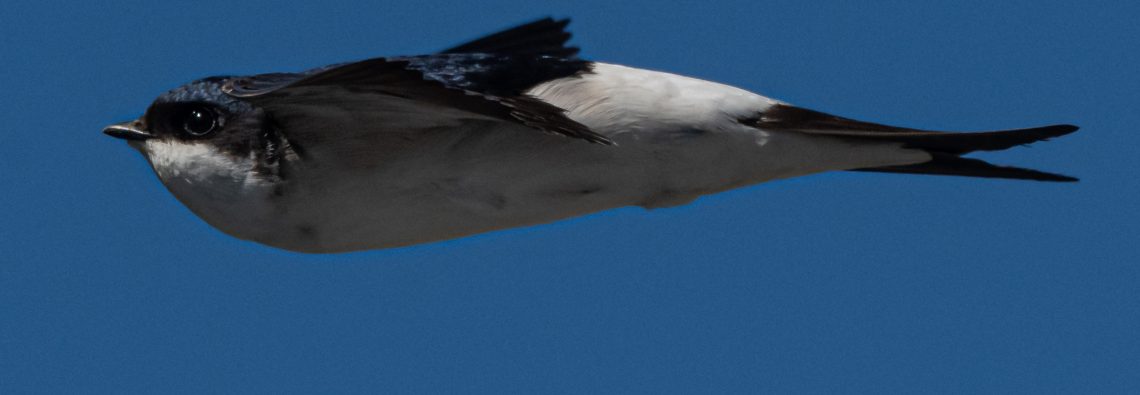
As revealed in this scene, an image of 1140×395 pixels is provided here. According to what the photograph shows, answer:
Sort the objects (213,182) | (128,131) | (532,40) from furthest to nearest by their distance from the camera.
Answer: (532,40), (128,131), (213,182)

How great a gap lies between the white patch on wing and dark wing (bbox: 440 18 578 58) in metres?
0.52

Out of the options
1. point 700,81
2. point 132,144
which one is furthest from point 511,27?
point 132,144

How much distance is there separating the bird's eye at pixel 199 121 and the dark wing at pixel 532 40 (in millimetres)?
651

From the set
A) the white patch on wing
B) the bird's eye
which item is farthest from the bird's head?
the white patch on wing

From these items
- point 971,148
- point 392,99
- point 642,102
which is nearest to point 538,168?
point 642,102

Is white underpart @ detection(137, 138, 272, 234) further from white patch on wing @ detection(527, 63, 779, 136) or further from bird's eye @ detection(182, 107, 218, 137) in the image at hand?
white patch on wing @ detection(527, 63, 779, 136)

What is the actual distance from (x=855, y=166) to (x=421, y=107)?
90 centimetres

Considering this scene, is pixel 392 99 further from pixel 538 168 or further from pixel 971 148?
pixel 971 148

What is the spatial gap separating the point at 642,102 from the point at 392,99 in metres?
0.49

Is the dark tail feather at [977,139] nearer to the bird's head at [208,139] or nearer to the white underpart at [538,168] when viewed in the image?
the white underpart at [538,168]

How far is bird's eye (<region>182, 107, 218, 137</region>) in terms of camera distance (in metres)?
3.31

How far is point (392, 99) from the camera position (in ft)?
9.88

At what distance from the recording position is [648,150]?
320 cm

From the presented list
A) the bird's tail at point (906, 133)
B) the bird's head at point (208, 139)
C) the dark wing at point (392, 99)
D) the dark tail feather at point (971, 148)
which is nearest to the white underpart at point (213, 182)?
the bird's head at point (208, 139)
